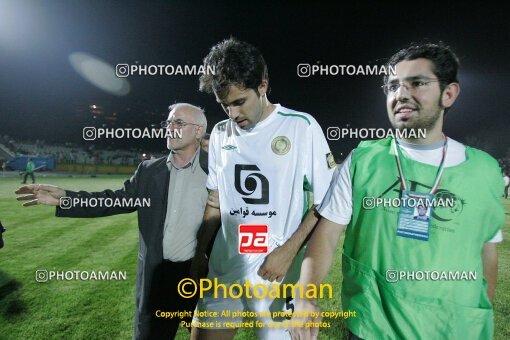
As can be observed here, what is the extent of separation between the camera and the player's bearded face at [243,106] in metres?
1.51

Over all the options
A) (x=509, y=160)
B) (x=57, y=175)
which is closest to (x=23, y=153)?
(x=57, y=175)

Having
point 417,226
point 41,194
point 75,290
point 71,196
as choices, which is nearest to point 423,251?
point 417,226

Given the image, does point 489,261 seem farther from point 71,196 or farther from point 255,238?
point 71,196

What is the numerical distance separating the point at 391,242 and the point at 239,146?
0.81 meters

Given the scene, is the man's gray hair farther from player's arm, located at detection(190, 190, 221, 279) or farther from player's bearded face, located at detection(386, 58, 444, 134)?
player's bearded face, located at detection(386, 58, 444, 134)

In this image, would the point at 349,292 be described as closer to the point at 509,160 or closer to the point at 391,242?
the point at 391,242

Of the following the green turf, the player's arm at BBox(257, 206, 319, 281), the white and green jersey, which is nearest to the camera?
the player's arm at BBox(257, 206, 319, 281)

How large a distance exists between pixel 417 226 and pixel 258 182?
0.71 metres

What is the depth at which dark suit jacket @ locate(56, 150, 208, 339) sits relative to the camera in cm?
191

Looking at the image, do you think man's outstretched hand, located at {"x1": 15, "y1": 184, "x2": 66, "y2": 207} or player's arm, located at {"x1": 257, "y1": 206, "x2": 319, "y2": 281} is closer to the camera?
player's arm, located at {"x1": 257, "y1": 206, "x2": 319, "y2": 281}

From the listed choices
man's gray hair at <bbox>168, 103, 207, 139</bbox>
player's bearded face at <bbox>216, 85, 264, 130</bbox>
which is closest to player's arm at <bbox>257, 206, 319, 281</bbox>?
player's bearded face at <bbox>216, 85, 264, 130</bbox>

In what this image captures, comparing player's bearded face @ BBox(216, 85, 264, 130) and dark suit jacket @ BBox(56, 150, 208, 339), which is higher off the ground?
player's bearded face @ BBox(216, 85, 264, 130)

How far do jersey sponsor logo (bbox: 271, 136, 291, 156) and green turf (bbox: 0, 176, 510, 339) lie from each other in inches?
57.8

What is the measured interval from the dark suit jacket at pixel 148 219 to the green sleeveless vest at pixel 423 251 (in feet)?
3.58
